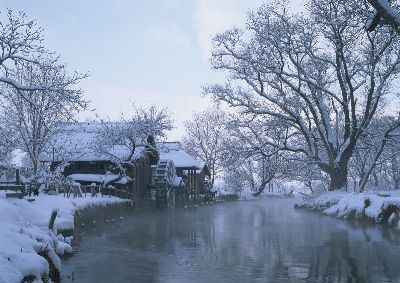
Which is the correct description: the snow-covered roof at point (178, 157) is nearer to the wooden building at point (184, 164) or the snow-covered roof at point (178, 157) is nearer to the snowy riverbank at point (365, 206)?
the wooden building at point (184, 164)

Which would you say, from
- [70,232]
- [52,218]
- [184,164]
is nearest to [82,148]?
[184,164]

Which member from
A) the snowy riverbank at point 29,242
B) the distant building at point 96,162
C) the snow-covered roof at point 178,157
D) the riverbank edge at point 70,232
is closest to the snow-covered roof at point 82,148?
the distant building at point 96,162

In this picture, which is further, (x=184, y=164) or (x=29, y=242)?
(x=184, y=164)

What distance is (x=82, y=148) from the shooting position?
34.0 m

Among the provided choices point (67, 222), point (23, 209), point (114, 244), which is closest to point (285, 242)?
point (114, 244)

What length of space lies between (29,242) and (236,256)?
19.1 feet

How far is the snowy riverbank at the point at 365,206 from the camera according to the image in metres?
20.9

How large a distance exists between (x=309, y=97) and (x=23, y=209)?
25.3 m

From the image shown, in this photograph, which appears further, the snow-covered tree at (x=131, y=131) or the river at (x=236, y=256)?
the snow-covered tree at (x=131, y=131)

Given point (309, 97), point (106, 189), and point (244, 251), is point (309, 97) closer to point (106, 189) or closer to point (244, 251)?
point (106, 189)

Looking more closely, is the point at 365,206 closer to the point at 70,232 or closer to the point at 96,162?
the point at 70,232

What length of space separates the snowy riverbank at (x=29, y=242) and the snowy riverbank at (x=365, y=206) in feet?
44.2

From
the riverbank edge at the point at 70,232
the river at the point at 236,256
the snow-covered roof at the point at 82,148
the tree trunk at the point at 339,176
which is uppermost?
the snow-covered roof at the point at 82,148

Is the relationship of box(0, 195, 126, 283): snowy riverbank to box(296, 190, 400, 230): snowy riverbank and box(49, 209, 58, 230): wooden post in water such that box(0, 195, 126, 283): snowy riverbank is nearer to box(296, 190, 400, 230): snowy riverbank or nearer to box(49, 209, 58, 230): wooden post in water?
box(49, 209, 58, 230): wooden post in water
